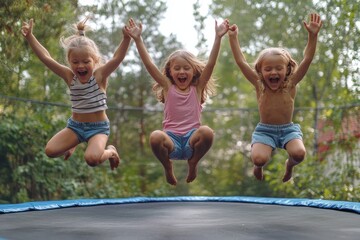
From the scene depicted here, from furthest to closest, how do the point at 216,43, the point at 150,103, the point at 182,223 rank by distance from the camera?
the point at 150,103 < the point at 216,43 < the point at 182,223

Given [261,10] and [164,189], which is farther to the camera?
[164,189]

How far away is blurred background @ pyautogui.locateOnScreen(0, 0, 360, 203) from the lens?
4602mm

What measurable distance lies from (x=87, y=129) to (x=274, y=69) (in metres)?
1.12

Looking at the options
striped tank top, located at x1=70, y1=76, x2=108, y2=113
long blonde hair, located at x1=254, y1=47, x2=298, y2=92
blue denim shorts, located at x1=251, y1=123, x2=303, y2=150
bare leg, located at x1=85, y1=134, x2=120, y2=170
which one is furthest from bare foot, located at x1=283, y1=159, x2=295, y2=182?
striped tank top, located at x1=70, y1=76, x2=108, y2=113

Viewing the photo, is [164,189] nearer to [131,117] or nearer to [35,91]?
[131,117]

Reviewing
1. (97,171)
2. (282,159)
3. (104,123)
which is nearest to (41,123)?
(97,171)

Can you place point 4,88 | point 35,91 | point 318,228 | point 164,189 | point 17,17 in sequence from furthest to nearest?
1. point 164,189
2. point 35,91
3. point 4,88
4. point 17,17
5. point 318,228

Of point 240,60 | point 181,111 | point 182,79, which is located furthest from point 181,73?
point 240,60

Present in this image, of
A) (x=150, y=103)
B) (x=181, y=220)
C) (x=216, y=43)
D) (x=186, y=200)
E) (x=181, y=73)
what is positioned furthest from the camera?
→ (x=150, y=103)

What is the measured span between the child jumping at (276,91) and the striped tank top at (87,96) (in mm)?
802

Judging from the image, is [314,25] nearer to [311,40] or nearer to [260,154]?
[311,40]

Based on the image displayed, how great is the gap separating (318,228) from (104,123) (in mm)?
1331

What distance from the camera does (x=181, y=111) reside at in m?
2.98

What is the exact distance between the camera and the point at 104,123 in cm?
305
